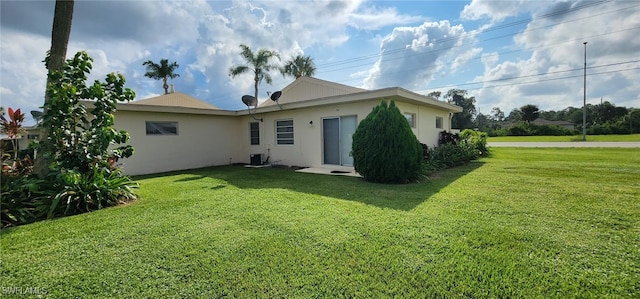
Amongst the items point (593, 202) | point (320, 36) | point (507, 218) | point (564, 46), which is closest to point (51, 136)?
point (507, 218)

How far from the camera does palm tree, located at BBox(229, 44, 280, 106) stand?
1964cm

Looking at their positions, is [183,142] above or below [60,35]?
below

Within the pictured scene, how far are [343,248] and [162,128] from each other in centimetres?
985

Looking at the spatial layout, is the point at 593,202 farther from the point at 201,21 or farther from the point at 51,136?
the point at 201,21

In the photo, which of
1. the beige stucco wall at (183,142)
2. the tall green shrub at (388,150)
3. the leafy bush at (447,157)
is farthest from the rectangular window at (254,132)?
the leafy bush at (447,157)

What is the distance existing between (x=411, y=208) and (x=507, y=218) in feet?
4.32

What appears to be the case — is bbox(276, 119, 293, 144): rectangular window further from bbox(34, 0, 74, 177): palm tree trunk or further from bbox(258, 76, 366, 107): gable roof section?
bbox(34, 0, 74, 177): palm tree trunk

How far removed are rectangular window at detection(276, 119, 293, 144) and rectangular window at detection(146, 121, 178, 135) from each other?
409 centimetres

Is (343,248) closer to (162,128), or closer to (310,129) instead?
(310,129)

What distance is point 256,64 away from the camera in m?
19.8

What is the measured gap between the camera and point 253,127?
12188mm

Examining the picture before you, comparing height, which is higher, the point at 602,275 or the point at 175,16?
the point at 175,16

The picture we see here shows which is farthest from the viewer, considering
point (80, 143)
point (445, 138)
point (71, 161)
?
point (445, 138)

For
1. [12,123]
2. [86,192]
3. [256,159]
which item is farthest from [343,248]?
[256,159]
